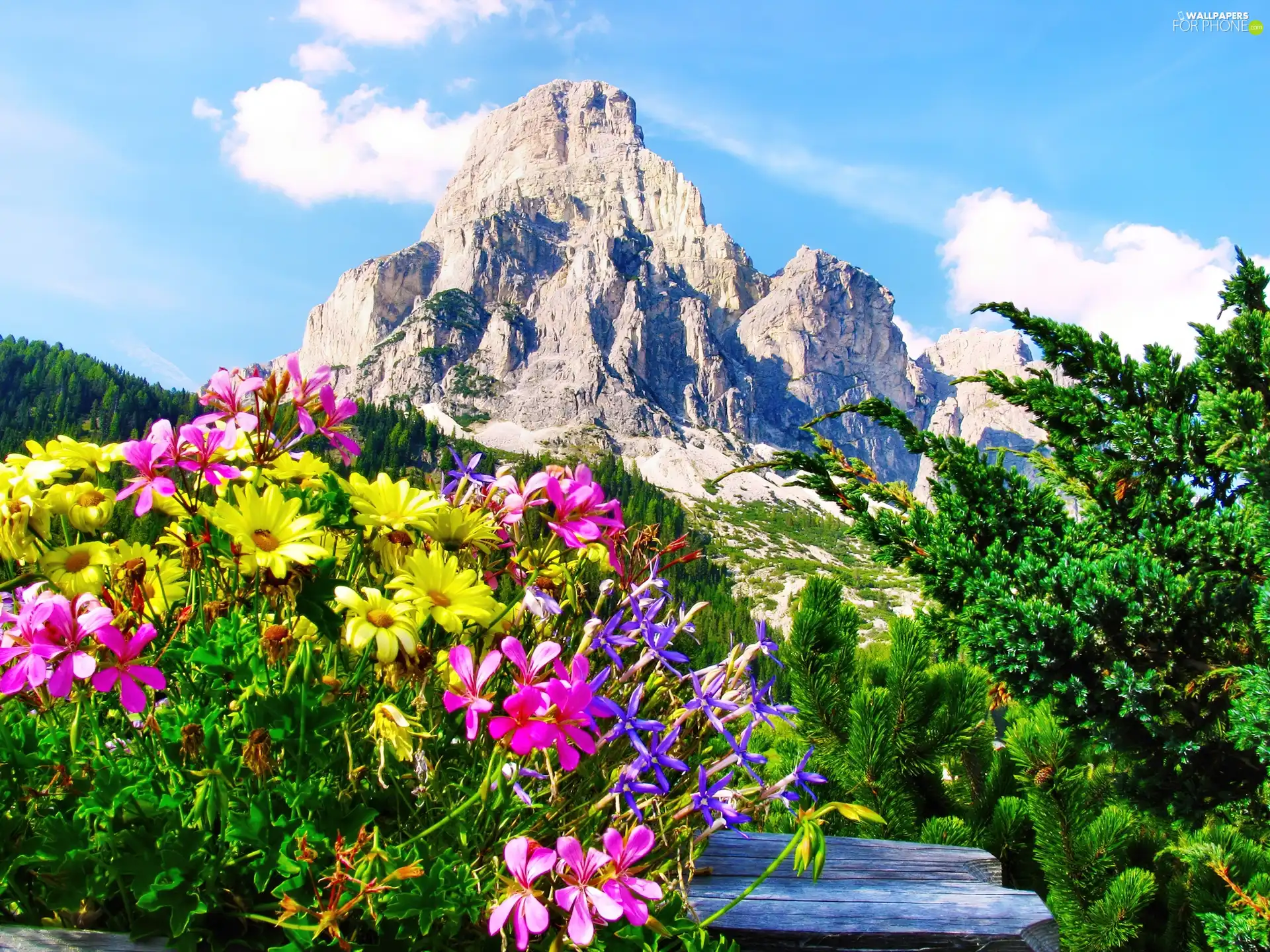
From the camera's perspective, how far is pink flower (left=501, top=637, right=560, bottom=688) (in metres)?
1.15

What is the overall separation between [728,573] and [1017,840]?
115269 millimetres

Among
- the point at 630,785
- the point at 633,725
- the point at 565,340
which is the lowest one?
the point at 630,785

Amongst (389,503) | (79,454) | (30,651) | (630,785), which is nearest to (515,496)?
(389,503)

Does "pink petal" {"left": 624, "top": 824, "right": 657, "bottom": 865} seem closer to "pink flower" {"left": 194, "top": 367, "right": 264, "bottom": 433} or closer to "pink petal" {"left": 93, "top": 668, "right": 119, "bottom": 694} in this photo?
"pink petal" {"left": 93, "top": 668, "right": 119, "bottom": 694}

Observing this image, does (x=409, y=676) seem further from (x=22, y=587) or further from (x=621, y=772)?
(x=22, y=587)

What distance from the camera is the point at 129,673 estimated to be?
119 cm

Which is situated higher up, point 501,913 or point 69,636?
point 69,636

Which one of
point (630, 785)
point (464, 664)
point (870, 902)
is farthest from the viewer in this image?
point (870, 902)

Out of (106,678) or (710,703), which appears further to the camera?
(710,703)

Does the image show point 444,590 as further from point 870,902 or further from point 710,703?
point 870,902

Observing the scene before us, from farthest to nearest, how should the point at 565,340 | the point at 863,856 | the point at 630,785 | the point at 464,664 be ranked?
the point at 565,340
the point at 863,856
the point at 630,785
the point at 464,664

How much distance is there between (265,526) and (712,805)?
96cm

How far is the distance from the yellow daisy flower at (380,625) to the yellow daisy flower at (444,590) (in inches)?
1.2

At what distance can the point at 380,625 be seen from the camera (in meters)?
1.22
